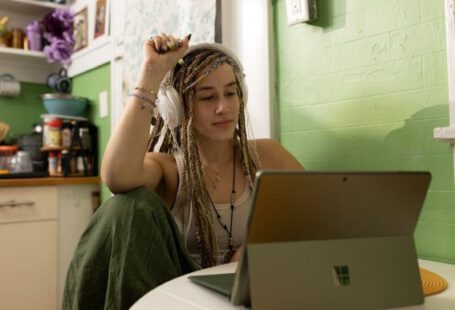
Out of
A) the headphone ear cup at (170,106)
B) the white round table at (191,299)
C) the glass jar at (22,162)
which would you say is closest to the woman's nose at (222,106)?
the headphone ear cup at (170,106)

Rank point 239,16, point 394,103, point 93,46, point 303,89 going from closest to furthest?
point 394,103
point 303,89
point 239,16
point 93,46

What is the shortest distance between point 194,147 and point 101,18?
1.71 meters

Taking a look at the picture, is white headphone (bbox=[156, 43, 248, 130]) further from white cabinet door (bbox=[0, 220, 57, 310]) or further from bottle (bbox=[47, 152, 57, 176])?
bottle (bbox=[47, 152, 57, 176])

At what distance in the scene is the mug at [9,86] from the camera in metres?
2.90

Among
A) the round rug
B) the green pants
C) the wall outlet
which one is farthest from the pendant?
the wall outlet

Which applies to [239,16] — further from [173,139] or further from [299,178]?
[299,178]

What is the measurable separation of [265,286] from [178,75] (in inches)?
34.0

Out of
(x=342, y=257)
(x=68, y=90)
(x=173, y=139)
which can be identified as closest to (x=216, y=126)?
(x=173, y=139)

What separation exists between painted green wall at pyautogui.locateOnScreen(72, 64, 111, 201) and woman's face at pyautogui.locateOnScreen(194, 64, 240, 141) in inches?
57.6

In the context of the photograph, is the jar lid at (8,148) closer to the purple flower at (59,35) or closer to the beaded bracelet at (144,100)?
the purple flower at (59,35)

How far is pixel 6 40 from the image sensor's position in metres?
2.94

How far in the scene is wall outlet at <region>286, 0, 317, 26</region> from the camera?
1.41 meters

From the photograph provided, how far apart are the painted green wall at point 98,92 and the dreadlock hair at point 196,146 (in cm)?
140

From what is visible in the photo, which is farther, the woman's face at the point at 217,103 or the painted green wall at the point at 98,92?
the painted green wall at the point at 98,92
